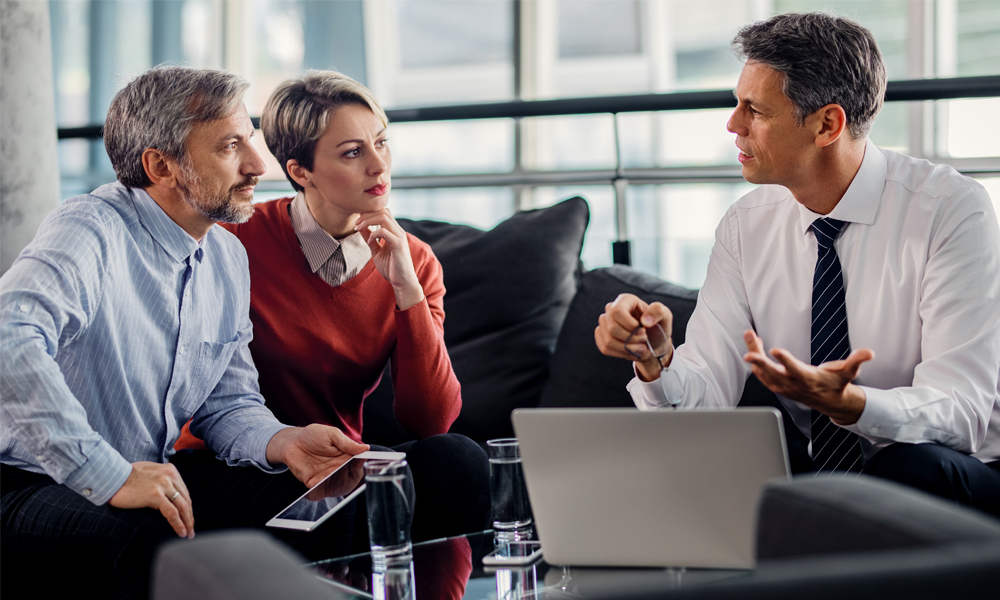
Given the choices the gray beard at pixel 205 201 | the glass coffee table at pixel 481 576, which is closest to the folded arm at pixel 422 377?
the gray beard at pixel 205 201

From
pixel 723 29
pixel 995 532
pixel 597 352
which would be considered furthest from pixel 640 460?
pixel 723 29

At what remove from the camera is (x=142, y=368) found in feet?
4.75

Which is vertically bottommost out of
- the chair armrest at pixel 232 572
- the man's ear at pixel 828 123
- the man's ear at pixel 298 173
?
the chair armrest at pixel 232 572

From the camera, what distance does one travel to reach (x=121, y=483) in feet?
4.16

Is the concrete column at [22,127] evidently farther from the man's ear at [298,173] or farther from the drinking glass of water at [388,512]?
the drinking glass of water at [388,512]

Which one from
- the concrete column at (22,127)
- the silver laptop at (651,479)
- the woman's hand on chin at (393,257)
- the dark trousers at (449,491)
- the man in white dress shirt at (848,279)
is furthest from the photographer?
the concrete column at (22,127)

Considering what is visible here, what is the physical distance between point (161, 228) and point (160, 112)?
Result: 20 cm

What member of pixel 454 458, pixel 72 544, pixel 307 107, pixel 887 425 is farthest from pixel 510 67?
pixel 72 544

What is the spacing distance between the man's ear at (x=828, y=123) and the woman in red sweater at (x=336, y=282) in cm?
78

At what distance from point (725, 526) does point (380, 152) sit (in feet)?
3.56

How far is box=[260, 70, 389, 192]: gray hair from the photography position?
1717mm

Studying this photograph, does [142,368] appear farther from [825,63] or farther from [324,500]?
[825,63]

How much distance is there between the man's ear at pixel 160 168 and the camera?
4.96 feet

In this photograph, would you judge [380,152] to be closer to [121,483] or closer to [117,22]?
[121,483]
